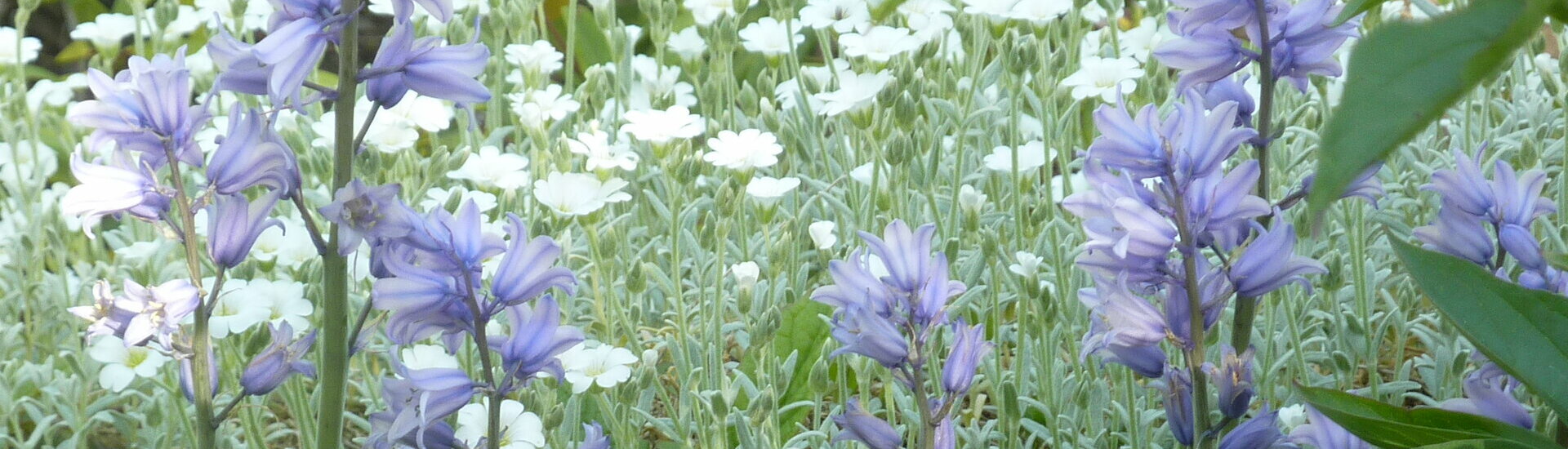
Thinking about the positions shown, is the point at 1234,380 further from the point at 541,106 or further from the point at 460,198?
the point at 541,106

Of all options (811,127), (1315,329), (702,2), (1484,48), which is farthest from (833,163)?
Answer: (1484,48)

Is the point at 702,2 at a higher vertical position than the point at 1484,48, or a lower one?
lower

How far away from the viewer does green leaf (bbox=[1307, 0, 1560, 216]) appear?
1.19 ft

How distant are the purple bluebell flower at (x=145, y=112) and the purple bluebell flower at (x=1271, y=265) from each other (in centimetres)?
61

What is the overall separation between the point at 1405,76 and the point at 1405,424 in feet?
1.38

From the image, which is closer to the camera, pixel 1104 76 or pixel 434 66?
pixel 434 66

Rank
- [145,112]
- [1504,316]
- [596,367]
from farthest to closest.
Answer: [596,367] → [145,112] → [1504,316]

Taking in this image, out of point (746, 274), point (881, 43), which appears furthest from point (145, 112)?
point (881, 43)

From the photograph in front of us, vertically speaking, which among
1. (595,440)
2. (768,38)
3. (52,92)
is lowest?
(52,92)

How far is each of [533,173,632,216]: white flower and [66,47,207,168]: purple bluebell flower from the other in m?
0.54

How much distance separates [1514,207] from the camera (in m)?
Result: 0.92

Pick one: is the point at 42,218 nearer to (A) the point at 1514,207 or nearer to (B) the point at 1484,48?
(A) the point at 1514,207

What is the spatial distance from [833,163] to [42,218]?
1.01m

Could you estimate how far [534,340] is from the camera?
0.82 meters
